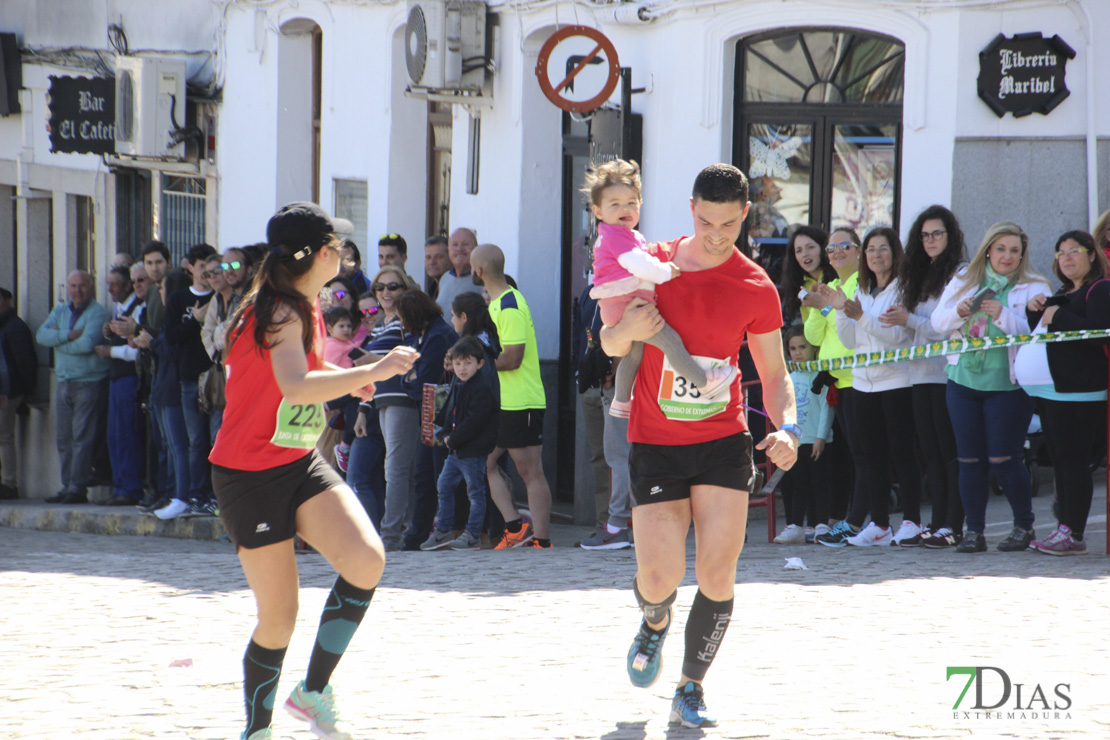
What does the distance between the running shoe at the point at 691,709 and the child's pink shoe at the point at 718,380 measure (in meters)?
1.03

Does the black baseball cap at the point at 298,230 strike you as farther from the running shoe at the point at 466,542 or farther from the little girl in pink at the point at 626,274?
the running shoe at the point at 466,542

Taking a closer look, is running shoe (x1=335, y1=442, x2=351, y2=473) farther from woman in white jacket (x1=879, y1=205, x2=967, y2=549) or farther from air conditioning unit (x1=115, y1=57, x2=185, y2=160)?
air conditioning unit (x1=115, y1=57, x2=185, y2=160)

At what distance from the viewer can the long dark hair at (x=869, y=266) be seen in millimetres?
8633

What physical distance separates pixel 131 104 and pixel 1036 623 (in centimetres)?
1267

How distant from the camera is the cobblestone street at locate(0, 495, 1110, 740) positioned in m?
4.88

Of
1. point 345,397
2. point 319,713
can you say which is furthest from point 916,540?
point 319,713

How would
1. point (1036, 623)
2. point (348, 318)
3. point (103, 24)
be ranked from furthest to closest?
point (103, 24), point (348, 318), point (1036, 623)

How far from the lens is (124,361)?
1273 centimetres

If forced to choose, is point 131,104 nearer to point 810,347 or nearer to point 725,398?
point 810,347

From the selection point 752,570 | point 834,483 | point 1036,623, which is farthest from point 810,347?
point 1036,623

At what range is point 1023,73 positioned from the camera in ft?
31.9

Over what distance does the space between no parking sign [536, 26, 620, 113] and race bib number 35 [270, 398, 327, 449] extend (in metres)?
6.36

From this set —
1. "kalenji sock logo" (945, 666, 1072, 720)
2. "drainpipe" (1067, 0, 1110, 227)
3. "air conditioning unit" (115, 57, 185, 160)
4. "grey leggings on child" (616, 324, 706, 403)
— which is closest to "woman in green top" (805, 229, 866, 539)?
"drainpipe" (1067, 0, 1110, 227)

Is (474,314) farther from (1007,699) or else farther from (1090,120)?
(1007,699)
